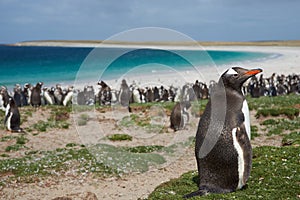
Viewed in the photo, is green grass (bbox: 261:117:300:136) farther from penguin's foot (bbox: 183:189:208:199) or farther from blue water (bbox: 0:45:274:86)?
penguin's foot (bbox: 183:189:208:199)

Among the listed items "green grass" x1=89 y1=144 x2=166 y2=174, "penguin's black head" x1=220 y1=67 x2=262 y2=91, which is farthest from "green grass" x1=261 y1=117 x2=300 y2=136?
"penguin's black head" x1=220 y1=67 x2=262 y2=91

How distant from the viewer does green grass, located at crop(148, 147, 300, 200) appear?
305 inches

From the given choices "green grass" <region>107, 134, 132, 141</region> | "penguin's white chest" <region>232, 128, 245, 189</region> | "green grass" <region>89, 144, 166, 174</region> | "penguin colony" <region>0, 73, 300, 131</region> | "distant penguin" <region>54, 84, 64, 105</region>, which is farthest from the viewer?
"distant penguin" <region>54, 84, 64, 105</region>

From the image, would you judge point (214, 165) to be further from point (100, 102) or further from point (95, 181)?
point (100, 102)

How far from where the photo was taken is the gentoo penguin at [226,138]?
7.60 metres

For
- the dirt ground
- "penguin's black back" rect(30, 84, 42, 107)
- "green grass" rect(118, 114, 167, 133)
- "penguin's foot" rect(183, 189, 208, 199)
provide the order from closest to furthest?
1. "penguin's foot" rect(183, 189, 208, 199)
2. the dirt ground
3. "green grass" rect(118, 114, 167, 133)
4. "penguin's black back" rect(30, 84, 42, 107)

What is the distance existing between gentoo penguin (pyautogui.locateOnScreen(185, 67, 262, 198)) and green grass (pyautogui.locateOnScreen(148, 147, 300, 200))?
1.01ft

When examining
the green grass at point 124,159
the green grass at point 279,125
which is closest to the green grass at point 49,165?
the green grass at point 124,159

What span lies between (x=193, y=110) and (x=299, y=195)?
1428 centimetres

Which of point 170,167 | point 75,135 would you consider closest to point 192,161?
point 170,167

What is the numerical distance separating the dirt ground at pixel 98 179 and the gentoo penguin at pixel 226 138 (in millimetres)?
3024

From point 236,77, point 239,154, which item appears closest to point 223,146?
point 239,154

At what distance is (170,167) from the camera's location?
13.3 meters

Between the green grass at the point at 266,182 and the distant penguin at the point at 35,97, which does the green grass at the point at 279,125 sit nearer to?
the green grass at the point at 266,182
